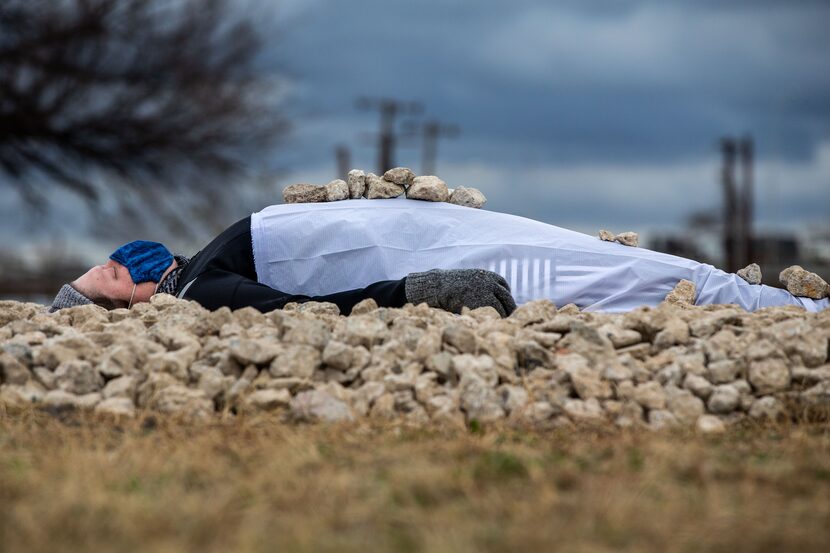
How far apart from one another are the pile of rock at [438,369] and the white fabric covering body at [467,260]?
54.8 inches

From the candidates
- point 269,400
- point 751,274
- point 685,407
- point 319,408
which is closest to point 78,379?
point 269,400

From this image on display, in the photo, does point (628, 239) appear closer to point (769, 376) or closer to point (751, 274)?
point (751, 274)

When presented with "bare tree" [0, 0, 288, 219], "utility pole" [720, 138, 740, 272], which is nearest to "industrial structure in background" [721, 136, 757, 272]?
"utility pole" [720, 138, 740, 272]

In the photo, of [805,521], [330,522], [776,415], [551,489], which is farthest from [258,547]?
[776,415]

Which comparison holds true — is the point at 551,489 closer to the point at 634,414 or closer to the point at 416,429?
the point at 416,429

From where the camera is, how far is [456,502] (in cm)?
252

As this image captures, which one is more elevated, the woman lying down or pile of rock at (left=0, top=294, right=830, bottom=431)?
the woman lying down

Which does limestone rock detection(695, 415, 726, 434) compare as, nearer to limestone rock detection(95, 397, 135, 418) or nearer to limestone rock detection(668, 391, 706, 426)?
limestone rock detection(668, 391, 706, 426)

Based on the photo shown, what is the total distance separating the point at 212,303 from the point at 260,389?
5.50ft

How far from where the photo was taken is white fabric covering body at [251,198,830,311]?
19.2 feet

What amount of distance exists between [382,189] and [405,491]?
3.94m

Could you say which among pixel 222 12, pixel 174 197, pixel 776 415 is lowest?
pixel 776 415

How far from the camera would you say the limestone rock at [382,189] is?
6.34 meters

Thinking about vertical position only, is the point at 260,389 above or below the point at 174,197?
below
